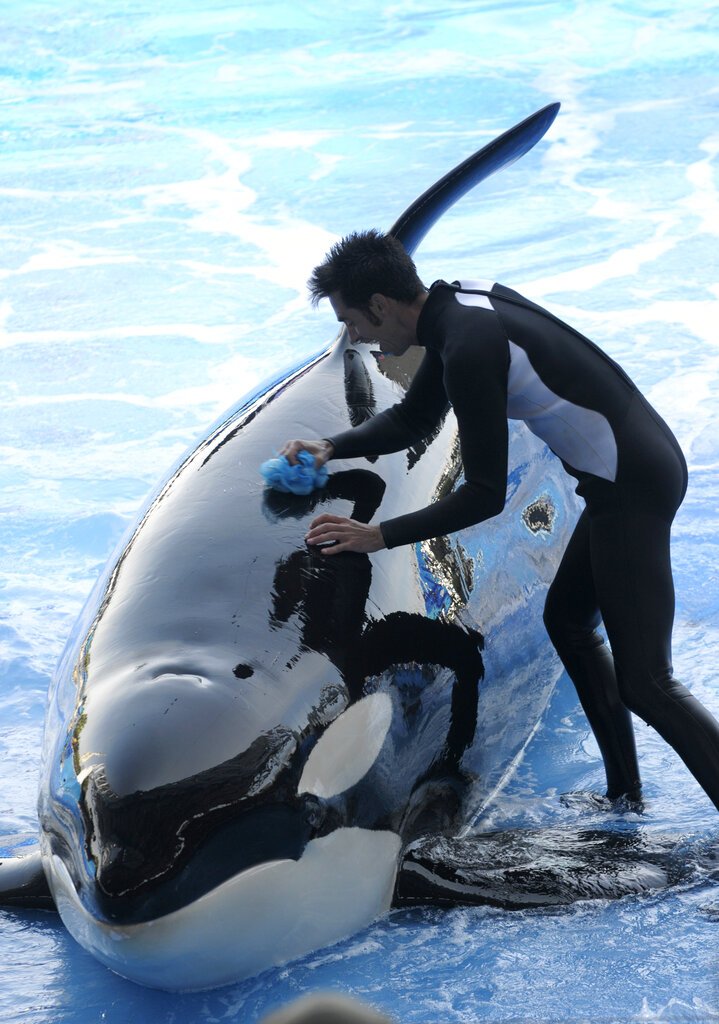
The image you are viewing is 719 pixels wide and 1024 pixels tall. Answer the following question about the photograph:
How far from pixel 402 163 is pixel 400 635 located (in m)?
12.1

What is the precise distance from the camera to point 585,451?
150 inches

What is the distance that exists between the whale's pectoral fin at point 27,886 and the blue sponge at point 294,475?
128 centimetres

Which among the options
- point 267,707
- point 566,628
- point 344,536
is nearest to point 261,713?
point 267,707

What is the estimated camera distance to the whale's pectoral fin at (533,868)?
3658mm

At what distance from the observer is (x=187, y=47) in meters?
21.8

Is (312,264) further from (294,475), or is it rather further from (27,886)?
(27,886)

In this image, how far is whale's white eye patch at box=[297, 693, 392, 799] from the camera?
10.8ft

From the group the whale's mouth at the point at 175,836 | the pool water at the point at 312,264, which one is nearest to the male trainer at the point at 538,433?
the pool water at the point at 312,264

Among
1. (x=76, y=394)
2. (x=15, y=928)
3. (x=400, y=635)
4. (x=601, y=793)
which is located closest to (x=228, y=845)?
(x=400, y=635)

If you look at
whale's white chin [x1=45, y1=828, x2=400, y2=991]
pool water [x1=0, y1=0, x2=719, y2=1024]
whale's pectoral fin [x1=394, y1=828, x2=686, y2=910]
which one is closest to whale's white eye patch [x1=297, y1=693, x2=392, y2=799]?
whale's white chin [x1=45, y1=828, x2=400, y2=991]

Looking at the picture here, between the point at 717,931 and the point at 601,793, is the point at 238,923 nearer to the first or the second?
the point at 717,931

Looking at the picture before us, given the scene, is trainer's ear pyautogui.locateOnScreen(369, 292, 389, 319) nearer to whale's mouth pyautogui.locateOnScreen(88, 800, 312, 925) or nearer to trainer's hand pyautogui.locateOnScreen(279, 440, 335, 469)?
trainer's hand pyautogui.locateOnScreen(279, 440, 335, 469)

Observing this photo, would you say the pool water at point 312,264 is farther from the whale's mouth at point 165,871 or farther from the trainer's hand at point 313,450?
the trainer's hand at point 313,450

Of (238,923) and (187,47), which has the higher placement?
(187,47)
